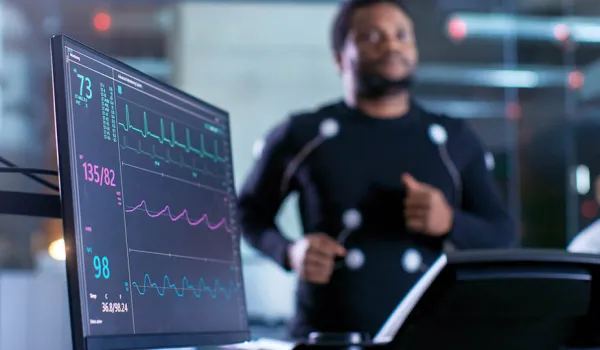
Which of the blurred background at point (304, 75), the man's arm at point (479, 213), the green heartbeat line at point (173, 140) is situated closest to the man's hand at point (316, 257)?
the man's arm at point (479, 213)

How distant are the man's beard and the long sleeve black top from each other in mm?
71

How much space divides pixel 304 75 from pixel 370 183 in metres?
3.50

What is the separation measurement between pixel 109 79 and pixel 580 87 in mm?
A: 5115

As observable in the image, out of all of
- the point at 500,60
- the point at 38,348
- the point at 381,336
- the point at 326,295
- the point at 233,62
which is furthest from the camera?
→ the point at 500,60

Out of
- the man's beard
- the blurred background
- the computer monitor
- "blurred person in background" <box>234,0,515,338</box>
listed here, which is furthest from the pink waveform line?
the blurred background

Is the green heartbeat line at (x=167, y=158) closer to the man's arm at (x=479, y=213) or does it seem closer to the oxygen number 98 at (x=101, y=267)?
the oxygen number 98 at (x=101, y=267)

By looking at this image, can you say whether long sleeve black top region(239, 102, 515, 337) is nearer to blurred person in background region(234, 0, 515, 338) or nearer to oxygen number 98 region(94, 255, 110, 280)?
blurred person in background region(234, 0, 515, 338)

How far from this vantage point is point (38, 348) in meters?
1.46

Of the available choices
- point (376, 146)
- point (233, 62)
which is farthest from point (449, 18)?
point (376, 146)

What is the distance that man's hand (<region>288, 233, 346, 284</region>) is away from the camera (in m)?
2.02

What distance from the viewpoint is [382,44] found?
233cm

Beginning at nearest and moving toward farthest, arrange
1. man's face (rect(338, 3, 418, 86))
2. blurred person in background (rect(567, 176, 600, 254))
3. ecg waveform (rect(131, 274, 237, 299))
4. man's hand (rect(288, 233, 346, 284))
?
ecg waveform (rect(131, 274, 237, 299)) → blurred person in background (rect(567, 176, 600, 254)) → man's hand (rect(288, 233, 346, 284)) → man's face (rect(338, 3, 418, 86))

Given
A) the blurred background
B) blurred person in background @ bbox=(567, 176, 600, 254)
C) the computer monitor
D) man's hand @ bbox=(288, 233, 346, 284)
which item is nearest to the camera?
the computer monitor

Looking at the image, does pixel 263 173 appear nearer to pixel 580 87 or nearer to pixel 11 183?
pixel 11 183
